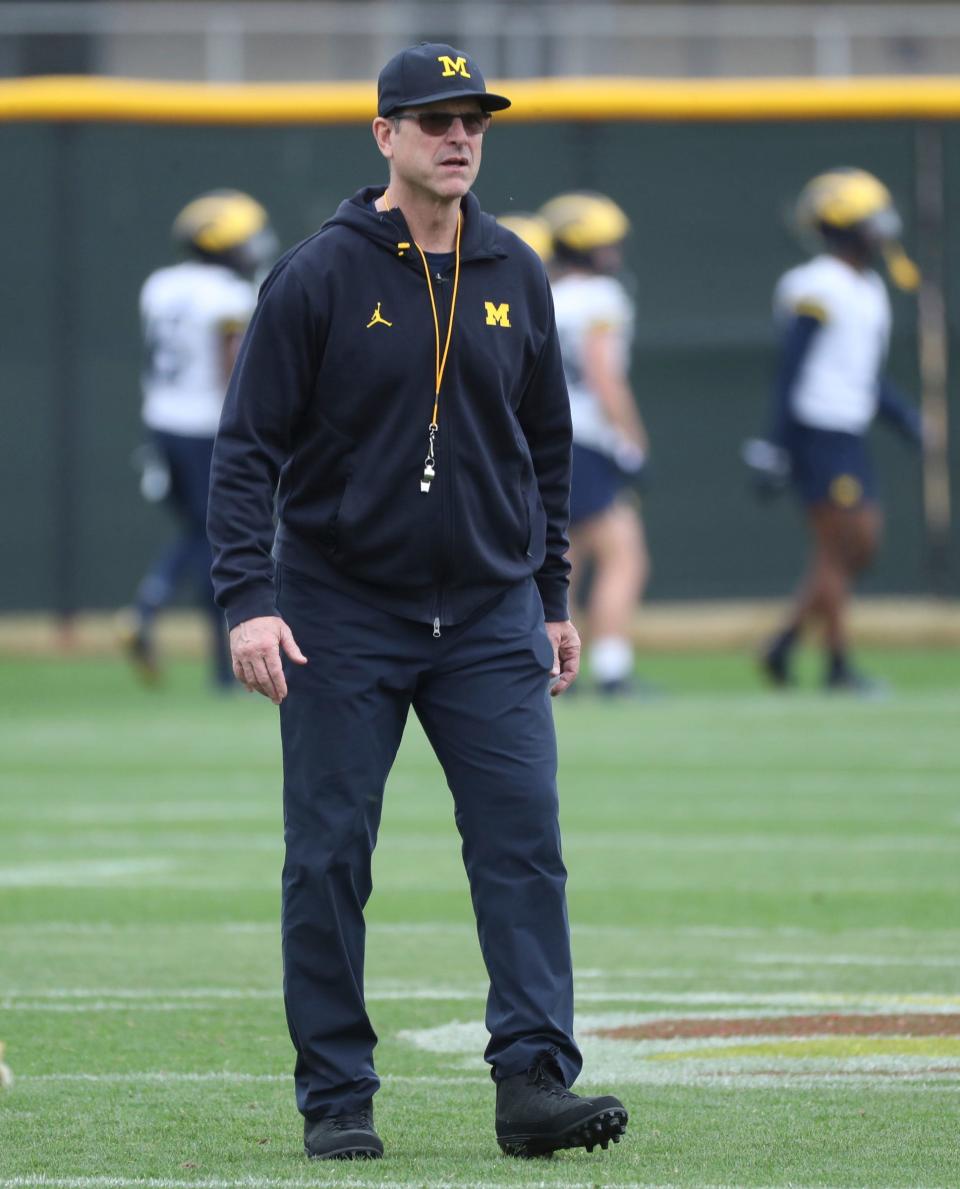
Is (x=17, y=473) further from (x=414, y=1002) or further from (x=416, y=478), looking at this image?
(x=416, y=478)

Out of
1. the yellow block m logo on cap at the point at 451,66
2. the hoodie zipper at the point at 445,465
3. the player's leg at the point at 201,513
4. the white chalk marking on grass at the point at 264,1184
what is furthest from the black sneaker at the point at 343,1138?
the player's leg at the point at 201,513

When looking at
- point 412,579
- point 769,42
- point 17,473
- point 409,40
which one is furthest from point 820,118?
point 412,579

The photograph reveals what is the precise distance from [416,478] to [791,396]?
11.1 meters

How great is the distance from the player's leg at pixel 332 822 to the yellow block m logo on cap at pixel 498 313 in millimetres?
574

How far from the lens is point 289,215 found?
20.0 meters

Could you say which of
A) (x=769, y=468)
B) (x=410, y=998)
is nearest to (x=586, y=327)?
(x=769, y=468)

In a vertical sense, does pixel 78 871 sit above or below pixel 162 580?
below

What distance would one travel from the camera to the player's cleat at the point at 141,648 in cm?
1677

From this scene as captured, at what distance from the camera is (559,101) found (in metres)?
19.8

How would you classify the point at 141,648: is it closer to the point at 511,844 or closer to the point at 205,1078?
the point at 205,1078

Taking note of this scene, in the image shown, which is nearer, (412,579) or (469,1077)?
(412,579)

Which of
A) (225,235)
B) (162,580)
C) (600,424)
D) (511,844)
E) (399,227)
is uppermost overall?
(225,235)

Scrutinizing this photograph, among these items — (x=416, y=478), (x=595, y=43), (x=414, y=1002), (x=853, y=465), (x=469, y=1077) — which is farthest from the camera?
(x=595, y=43)

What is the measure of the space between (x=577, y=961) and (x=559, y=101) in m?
13.0
